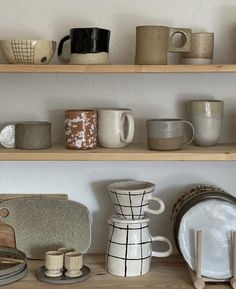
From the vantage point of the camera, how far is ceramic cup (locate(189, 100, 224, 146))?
4.34 ft

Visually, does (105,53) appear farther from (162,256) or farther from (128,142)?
(162,256)

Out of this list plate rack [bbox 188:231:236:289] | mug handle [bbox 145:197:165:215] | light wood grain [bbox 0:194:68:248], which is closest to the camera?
plate rack [bbox 188:231:236:289]

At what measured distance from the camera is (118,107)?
1.44m

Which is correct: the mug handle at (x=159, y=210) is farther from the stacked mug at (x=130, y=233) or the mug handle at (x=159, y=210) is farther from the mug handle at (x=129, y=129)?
the mug handle at (x=129, y=129)

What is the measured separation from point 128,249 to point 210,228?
21 cm

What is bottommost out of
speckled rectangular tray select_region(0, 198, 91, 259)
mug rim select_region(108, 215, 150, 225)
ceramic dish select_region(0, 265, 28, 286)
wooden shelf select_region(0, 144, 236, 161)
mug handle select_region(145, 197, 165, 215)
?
ceramic dish select_region(0, 265, 28, 286)

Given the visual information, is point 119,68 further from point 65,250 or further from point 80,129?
point 65,250

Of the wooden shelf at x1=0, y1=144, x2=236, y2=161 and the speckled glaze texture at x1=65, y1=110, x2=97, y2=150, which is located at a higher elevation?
the speckled glaze texture at x1=65, y1=110, x2=97, y2=150

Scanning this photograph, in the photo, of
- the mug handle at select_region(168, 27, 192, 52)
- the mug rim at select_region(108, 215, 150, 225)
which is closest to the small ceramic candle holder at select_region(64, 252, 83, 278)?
the mug rim at select_region(108, 215, 150, 225)

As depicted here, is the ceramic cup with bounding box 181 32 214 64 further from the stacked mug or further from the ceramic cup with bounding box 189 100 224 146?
the stacked mug

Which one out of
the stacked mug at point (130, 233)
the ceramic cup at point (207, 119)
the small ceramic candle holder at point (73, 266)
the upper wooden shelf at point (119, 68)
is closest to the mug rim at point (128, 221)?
the stacked mug at point (130, 233)

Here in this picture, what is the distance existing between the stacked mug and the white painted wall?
126mm

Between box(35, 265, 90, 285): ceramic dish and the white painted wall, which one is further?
the white painted wall

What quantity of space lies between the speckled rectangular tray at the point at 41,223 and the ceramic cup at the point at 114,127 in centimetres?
23
